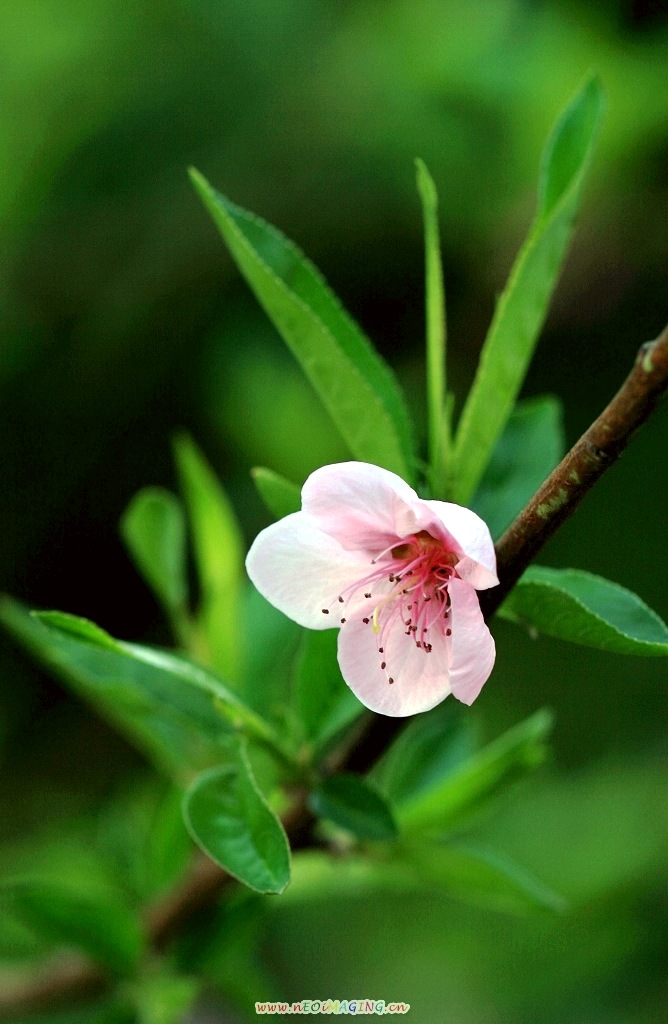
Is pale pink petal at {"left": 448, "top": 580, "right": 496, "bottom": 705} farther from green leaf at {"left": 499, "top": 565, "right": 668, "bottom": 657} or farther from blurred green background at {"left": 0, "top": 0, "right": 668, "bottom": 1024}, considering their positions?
blurred green background at {"left": 0, "top": 0, "right": 668, "bottom": 1024}

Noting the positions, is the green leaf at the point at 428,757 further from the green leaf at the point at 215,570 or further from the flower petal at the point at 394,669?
the flower petal at the point at 394,669

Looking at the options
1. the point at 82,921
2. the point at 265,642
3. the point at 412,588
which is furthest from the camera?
the point at 265,642

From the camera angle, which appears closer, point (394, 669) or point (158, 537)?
point (394, 669)

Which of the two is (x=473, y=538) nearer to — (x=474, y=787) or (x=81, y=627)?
(x=81, y=627)

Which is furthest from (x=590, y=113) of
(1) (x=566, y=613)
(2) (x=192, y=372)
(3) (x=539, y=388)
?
(2) (x=192, y=372)

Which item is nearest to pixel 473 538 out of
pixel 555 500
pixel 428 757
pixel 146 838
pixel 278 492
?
pixel 555 500

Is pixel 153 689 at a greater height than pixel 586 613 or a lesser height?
lesser

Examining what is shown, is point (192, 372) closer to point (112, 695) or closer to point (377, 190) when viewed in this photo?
point (377, 190)
